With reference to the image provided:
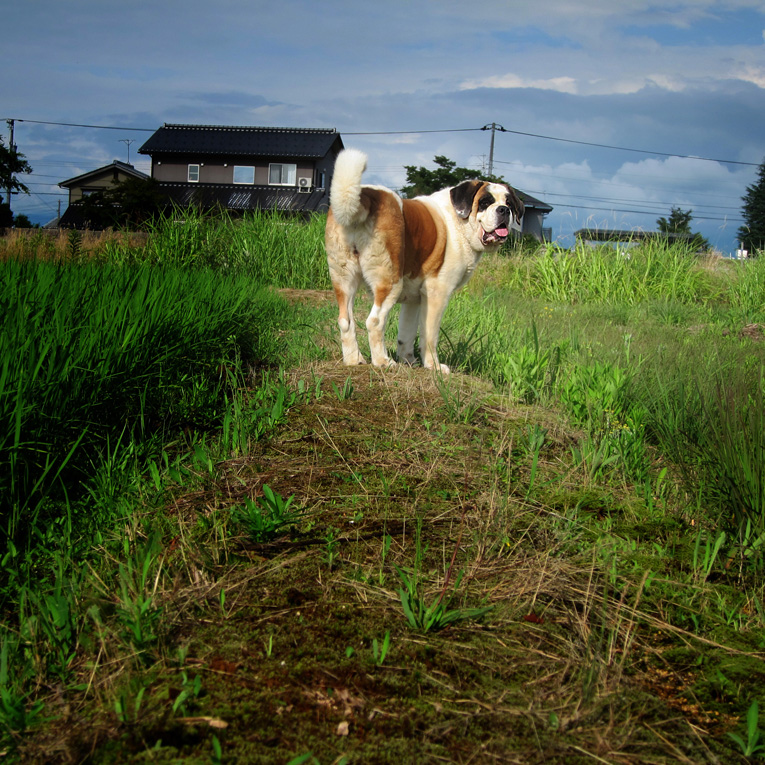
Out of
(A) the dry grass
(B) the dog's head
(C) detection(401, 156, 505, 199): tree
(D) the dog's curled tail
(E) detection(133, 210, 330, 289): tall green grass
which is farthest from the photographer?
(C) detection(401, 156, 505, 199): tree

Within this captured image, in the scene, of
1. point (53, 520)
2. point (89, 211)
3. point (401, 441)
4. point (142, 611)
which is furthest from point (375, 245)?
point (89, 211)

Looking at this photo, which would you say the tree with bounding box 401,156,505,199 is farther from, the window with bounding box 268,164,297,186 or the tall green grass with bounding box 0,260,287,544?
the tall green grass with bounding box 0,260,287,544

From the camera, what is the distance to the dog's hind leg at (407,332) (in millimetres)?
5652

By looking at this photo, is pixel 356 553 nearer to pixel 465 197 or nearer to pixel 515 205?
pixel 465 197

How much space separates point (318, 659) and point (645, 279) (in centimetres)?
1309

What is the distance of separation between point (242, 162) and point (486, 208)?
37.5 m

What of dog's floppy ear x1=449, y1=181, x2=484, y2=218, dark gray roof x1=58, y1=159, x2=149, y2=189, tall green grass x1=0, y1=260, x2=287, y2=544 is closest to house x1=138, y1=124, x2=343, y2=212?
dark gray roof x1=58, y1=159, x2=149, y2=189

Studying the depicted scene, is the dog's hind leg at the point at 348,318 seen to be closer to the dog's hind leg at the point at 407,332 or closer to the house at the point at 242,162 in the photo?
the dog's hind leg at the point at 407,332

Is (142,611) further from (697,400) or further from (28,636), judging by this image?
(697,400)

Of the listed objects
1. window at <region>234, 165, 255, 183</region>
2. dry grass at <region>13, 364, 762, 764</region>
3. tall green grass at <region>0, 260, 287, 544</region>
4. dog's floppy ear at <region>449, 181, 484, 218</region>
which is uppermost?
window at <region>234, 165, 255, 183</region>

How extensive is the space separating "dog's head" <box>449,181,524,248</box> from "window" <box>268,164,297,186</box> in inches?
1409

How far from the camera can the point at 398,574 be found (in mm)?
2295

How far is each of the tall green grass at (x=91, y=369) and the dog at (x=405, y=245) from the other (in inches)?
38.8

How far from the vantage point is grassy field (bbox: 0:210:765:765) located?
1612 millimetres
